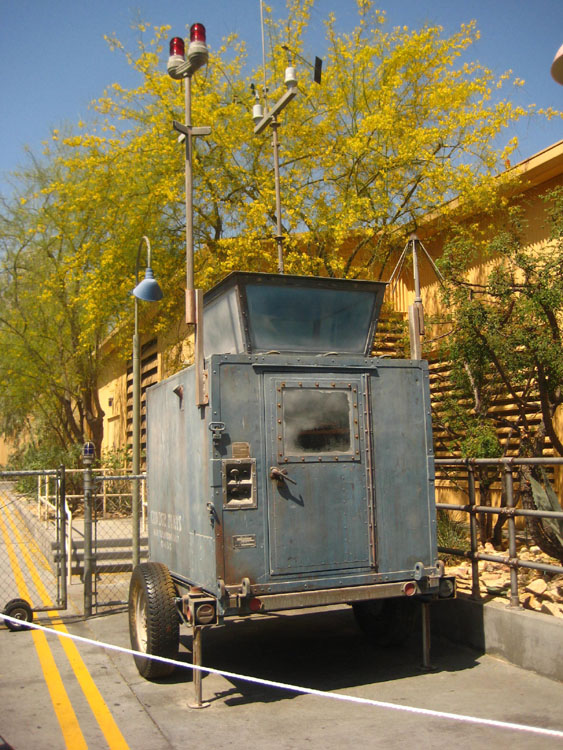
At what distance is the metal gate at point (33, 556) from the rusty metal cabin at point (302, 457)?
3357 millimetres

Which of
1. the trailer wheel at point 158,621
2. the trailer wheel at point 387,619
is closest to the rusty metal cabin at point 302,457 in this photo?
the trailer wheel at point 158,621

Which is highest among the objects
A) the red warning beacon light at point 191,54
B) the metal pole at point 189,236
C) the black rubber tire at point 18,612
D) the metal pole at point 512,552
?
the red warning beacon light at point 191,54

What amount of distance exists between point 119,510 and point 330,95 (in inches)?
459

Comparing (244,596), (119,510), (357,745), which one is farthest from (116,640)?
(119,510)

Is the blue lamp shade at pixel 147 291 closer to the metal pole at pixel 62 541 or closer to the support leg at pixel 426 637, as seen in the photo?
the metal pole at pixel 62 541

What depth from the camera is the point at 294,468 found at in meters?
6.49

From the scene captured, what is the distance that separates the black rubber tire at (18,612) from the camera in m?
9.09

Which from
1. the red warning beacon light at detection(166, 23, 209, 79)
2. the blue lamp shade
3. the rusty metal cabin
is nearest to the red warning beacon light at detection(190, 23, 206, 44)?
the red warning beacon light at detection(166, 23, 209, 79)

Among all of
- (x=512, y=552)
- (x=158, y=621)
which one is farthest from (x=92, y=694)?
(x=512, y=552)

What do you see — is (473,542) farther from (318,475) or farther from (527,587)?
(318,475)

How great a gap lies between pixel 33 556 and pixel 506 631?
10.6 metres

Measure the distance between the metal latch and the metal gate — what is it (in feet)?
13.4

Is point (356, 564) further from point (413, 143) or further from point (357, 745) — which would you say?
point (413, 143)

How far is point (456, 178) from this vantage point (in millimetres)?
15844
